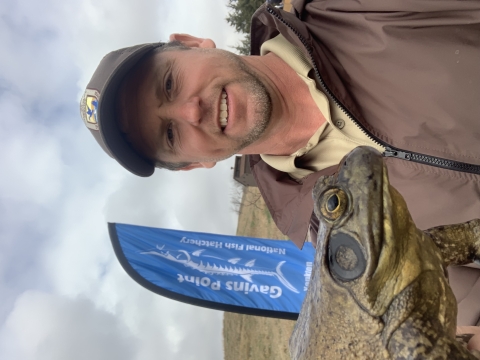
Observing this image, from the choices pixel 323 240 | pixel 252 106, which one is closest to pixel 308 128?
pixel 252 106

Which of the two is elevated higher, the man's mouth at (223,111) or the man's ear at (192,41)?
the man's ear at (192,41)

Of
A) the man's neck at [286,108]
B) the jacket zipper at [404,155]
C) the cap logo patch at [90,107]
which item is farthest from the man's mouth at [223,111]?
the cap logo patch at [90,107]

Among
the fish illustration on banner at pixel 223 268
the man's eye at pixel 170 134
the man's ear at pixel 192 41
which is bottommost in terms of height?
the fish illustration on banner at pixel 223 268

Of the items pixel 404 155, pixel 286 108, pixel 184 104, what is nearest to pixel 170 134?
pixel 184 104

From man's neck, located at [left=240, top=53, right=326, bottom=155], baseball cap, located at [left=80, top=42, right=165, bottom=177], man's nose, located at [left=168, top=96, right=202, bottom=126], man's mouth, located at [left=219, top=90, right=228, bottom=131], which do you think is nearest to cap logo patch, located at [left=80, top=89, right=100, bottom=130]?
baseball cap, located at [left=80, top=42, right=165, bottom=177]

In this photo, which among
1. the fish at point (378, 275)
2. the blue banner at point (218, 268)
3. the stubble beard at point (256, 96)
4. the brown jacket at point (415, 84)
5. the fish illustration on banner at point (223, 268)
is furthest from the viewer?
the fish illustration on banner at point (223, 268)

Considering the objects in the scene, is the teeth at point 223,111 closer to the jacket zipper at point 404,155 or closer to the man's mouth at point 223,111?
the man's mouth at point 223,111

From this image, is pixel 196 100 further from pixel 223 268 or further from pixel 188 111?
pixel 223 268
